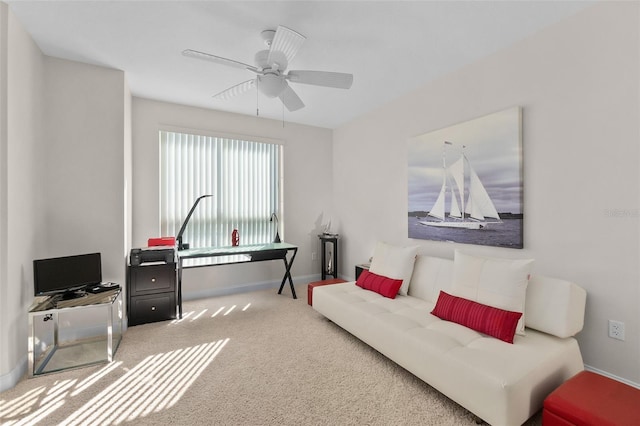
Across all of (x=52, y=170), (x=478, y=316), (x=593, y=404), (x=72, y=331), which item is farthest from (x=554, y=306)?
(x=52, y=170)

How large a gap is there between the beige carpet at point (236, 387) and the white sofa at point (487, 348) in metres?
0.18

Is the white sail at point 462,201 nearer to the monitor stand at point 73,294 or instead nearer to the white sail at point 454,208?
the white sail at point 454,208

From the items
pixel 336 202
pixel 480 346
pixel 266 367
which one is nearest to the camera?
pixel 480 346

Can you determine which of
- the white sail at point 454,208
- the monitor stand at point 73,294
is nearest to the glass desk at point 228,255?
the monitor stand at point 73,294

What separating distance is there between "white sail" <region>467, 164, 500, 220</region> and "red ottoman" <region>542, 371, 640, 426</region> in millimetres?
1364

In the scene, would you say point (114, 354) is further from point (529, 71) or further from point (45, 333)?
point (529, 71)

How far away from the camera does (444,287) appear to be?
2684mm

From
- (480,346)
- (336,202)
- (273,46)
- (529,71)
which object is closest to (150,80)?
(273,46)

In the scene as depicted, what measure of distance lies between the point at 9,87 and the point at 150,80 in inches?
50.5

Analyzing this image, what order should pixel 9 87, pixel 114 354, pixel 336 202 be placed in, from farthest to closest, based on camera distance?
1. pixel 336 202
2. pixel 114 354
3. pixel 9 87

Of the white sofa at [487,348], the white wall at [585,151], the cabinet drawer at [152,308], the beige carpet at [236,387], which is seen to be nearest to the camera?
the white sofa at [487,348]

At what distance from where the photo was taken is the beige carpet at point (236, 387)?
1744mm

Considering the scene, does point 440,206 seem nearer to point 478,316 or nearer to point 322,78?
point 478,316

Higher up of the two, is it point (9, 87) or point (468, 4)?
point (468, 4)
